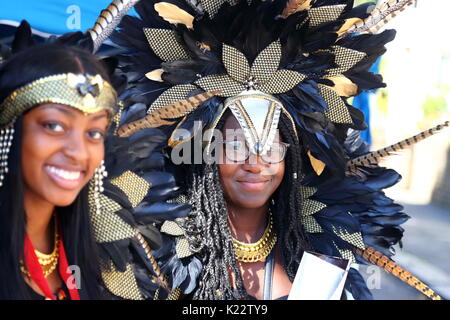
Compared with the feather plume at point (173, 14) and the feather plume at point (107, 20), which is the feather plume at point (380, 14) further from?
the feather plume at point (107, 20)

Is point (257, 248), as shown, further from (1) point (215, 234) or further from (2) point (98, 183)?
(2) point (98, 183)

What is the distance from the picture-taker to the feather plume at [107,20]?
1.91 meters

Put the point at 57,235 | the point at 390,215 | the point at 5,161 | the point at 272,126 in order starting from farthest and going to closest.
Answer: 1. the point at 390,215
2. the point at 272,126
3. the point at 57,235
4. the point at 5,161

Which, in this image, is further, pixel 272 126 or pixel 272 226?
pixel 272 226

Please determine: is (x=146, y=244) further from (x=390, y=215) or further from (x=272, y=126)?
(x=390, y=215)

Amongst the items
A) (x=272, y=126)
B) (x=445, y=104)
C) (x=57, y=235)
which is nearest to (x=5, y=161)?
(x=57, y=235)

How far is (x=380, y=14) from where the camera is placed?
2393mm

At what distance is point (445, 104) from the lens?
9.47 meters

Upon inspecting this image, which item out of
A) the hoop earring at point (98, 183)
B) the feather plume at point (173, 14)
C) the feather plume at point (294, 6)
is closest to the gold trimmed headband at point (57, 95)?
the hoop earring at point (98, 183)

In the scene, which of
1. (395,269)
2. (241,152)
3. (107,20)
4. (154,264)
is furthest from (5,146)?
(395,269)

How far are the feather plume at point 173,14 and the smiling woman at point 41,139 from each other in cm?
63

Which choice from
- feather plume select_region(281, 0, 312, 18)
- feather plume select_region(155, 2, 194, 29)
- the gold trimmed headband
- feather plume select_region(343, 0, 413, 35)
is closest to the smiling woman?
the gold trimmed headband

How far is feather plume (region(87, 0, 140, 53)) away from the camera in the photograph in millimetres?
1906

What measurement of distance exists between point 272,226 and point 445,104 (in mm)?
7736
